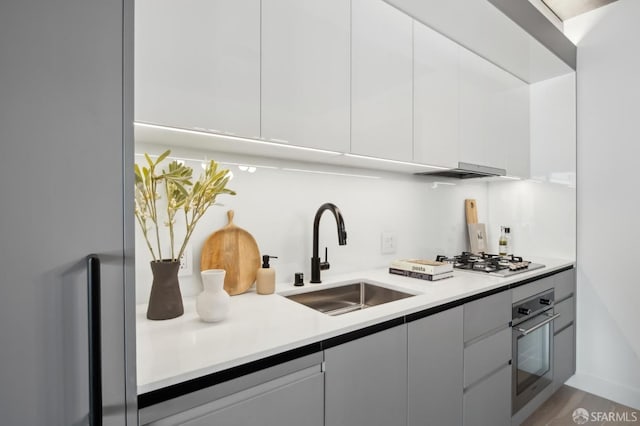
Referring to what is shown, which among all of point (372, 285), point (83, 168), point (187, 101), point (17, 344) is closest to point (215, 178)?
point (187, 101)

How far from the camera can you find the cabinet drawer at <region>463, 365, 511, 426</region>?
1538 millimetres

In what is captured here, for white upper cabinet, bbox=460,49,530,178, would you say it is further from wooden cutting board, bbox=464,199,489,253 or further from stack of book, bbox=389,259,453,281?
stack of book, bbox=389,259,453,281

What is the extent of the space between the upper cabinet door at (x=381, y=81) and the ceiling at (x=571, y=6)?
1.53 metres

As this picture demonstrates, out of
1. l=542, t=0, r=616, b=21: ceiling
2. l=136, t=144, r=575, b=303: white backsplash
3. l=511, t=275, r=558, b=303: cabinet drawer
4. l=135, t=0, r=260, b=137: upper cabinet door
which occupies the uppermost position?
l=542, t=0, r=616, b=21: ceiling

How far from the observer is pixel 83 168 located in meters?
0.62

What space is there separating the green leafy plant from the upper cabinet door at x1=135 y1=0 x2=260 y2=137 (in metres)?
0.16

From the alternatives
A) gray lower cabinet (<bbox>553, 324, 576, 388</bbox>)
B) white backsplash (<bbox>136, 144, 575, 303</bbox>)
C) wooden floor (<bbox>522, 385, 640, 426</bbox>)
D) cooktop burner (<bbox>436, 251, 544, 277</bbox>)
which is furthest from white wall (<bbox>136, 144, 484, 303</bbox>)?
wooden floor (<bbox>522, 385, 640, 426</bbox>)

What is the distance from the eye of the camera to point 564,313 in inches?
93.3

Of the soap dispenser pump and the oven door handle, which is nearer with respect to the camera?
the soap dispenser pump

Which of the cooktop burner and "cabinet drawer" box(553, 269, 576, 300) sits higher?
the cooktop burner

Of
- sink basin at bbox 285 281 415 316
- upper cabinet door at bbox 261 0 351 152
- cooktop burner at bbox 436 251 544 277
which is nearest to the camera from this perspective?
upper cabinet door at bbox 261 0 351 152

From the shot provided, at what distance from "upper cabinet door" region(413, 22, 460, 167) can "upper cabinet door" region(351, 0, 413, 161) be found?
0.06 metres

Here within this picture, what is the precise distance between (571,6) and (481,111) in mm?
1185

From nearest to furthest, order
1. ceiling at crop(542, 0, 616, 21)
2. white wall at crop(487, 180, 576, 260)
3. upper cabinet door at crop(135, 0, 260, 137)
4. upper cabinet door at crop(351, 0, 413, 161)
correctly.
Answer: upper cabinet door at crop(135, 0, 260, 137)
upper cabinet door at crop(351, 0, 413, 161)
ceiling at crop(542, 0, 616, 21)
white wall at crop(487, 180, 576, 260)
